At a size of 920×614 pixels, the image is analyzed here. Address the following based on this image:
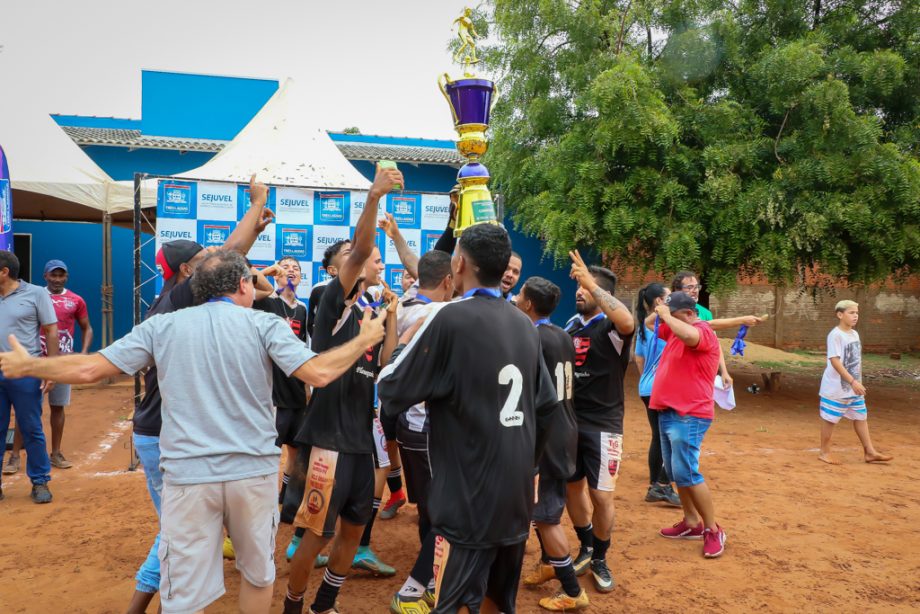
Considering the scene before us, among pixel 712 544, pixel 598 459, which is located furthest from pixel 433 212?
pixel 712 544

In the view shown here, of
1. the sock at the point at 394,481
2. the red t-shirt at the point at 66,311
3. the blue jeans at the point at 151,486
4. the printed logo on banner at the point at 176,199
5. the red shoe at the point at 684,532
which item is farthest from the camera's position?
the red t-shirt at the point at 66,311

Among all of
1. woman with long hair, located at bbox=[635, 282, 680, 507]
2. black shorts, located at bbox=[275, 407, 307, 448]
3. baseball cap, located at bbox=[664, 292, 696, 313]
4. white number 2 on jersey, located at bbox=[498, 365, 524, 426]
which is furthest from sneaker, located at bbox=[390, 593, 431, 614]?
woman with long hair, located at bbox=[635, 282, 680, 507]

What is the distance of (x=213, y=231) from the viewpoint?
298 inches

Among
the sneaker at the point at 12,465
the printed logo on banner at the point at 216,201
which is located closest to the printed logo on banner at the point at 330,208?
the printed logo on banner at the point at 216,201

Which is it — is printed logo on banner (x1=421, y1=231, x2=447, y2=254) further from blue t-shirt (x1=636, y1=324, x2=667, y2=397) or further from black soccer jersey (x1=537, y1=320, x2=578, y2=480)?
black soccer jersey (x1=537, y1=320, x2=578, y2=480)

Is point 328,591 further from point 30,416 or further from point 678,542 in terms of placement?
point 30,416

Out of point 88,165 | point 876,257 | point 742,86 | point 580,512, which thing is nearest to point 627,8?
point 742,86

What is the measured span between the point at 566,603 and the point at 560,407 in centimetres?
124

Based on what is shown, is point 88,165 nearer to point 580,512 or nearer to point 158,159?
point 158,159

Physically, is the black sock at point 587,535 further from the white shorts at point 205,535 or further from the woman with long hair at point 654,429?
the white shorts at point 205,535

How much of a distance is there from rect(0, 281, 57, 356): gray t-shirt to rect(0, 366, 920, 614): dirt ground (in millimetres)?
1493

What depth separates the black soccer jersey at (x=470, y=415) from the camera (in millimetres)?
2688

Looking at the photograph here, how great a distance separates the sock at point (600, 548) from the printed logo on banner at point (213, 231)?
5268mm

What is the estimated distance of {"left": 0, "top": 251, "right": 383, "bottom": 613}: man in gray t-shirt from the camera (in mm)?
2783
